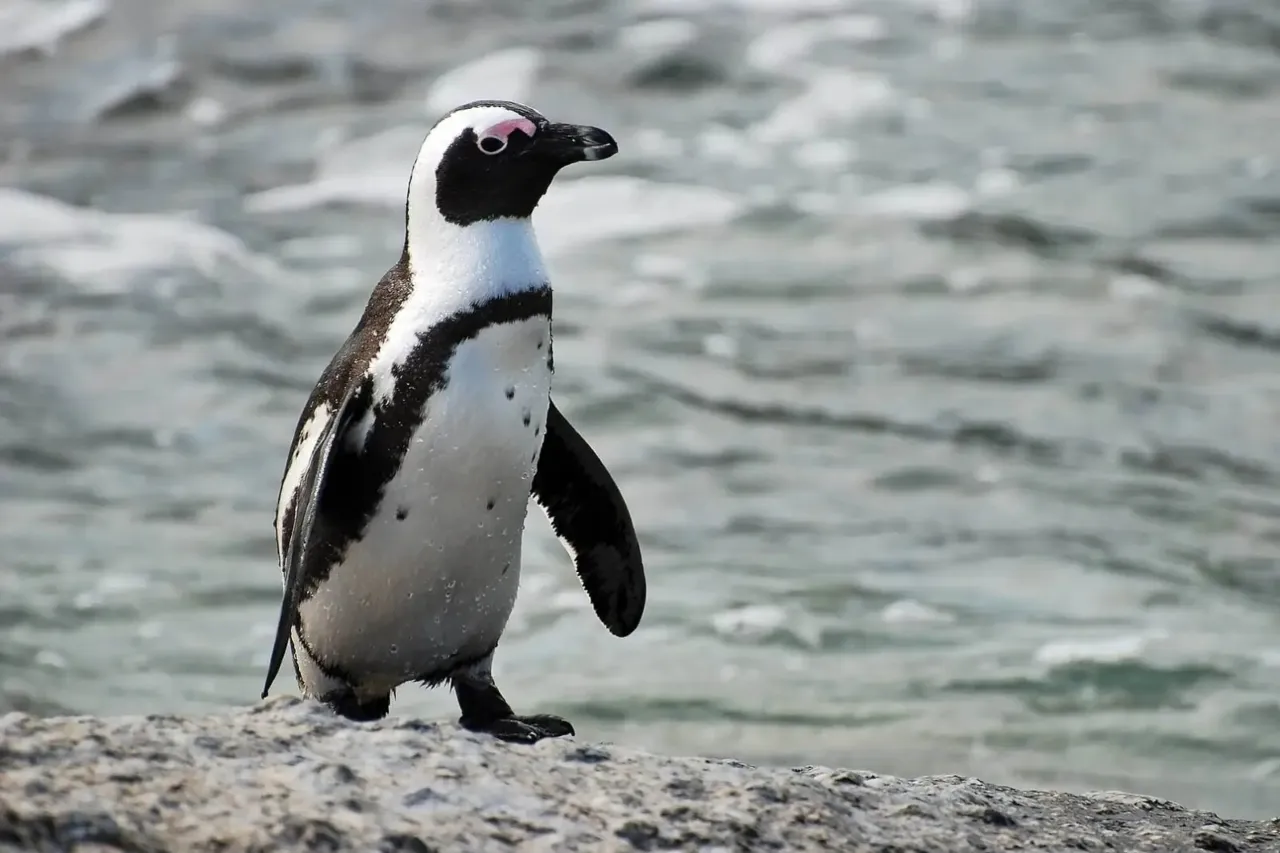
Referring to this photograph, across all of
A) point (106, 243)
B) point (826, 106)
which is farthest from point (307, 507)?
point (826, 106)

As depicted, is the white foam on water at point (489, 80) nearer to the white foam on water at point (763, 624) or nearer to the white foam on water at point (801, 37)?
the white foam on water at point (801, 37)

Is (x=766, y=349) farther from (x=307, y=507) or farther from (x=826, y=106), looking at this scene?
(x=307, y=507)

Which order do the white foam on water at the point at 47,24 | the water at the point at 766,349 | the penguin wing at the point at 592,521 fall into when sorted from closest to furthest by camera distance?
the penguin wing at the point at 592,521 < the water at the point at 766,349 < the white foam on water at the point at 47,24

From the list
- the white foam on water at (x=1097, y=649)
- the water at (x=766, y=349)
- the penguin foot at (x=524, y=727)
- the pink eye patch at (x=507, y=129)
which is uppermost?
the water at (x=766, y=349)

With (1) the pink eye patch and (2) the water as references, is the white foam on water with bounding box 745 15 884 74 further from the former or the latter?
(1) the pink eye patch

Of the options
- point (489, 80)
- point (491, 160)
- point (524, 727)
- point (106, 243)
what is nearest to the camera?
point (524, 727)

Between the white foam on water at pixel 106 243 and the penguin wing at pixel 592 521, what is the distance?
36.2 feet

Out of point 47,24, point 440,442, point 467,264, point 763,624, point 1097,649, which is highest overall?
point 47,24

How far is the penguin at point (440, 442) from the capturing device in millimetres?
3393

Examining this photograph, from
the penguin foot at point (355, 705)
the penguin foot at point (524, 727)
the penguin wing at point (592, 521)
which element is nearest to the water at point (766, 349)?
the penguin wing at point (592, 521)

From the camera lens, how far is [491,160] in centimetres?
350

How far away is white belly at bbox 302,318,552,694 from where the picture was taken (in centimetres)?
340

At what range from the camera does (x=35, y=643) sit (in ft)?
31.9

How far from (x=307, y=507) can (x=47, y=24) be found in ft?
54.0
